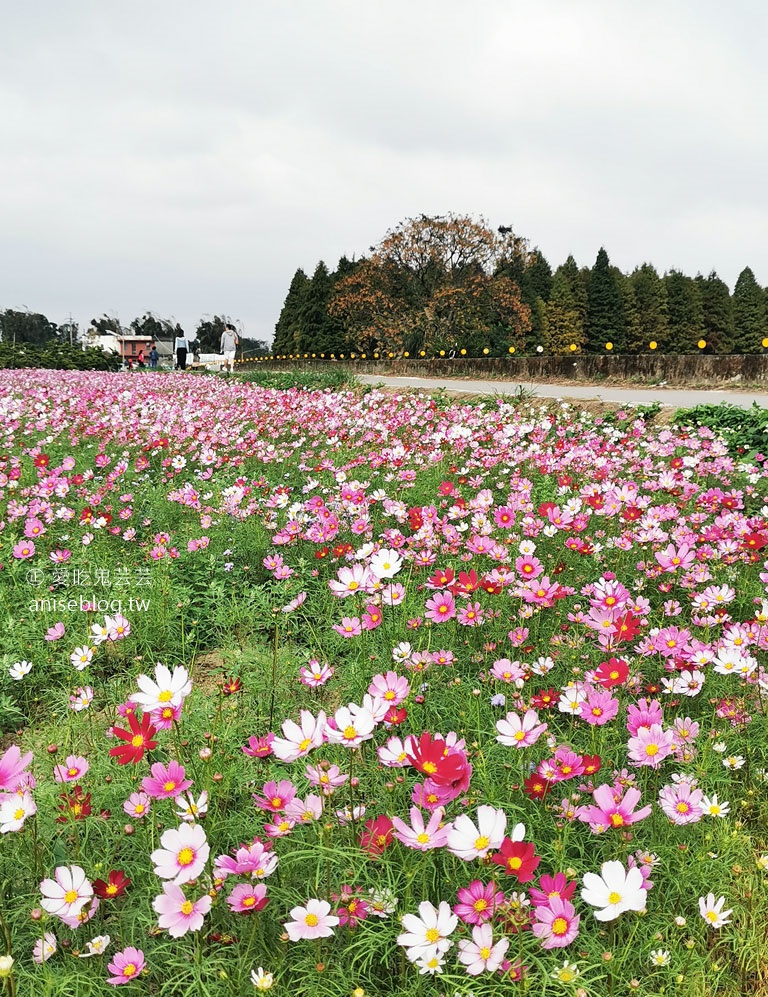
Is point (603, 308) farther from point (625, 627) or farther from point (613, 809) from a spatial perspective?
point (613, 809)

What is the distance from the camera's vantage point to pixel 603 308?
35.9 meters

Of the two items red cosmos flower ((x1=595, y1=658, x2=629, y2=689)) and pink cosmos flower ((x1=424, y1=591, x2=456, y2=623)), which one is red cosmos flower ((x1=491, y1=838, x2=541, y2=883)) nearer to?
red cosmos flower ((x1=595, y1=658, x2=629, y2=689))

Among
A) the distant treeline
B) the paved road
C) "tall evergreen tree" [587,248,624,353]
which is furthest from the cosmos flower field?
"tall evergreen tree" [587,248,624,353]

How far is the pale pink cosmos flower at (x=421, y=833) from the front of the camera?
108 centimetres

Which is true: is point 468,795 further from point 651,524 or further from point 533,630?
point 651,524

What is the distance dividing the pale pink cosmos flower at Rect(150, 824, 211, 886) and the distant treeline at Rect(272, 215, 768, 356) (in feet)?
65.6

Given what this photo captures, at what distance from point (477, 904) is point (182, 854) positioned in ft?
1.57

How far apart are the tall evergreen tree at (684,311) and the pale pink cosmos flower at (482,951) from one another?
39.4 metres

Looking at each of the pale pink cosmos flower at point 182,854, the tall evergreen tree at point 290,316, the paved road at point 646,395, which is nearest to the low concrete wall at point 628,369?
the paved road at point 646,395

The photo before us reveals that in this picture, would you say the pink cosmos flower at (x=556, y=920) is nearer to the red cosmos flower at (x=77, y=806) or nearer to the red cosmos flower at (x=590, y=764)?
the red cosmos flower at (x=590, y=764)

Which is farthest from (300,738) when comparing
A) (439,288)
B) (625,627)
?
(439,288)

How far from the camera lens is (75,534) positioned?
3.87 m

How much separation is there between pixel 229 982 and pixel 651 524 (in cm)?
215

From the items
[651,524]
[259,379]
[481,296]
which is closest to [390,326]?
[481,296]
